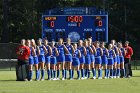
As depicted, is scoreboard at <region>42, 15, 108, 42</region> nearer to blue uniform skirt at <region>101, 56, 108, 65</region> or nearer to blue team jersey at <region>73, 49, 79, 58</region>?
blue uniform skirt at <region>101, 56, 108, 65</region>

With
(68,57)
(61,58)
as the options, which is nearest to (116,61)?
(68,57)

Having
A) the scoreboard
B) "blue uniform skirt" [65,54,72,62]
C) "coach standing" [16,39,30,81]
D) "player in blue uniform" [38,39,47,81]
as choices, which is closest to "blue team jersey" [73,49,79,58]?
"blue uniform skirt" [65,54,72,62]

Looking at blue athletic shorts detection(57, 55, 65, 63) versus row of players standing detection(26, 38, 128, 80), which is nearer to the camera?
row of players standing detection(26, 38, 128, 80)

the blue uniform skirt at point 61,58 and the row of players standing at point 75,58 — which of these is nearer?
the row of players standing at point 75,58

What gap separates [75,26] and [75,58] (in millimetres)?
8267

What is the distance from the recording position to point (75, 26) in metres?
34.5

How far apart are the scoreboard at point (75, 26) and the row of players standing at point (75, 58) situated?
5586 millimetres

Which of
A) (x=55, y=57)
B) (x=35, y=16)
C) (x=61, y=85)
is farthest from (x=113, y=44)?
(x=35, y=16)

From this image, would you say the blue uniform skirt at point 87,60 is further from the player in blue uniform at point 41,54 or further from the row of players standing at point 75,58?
the player in blue uniform at point 41,54

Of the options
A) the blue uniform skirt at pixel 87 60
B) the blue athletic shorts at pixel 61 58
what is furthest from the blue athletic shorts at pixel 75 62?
the blue athletic shorts at pixel 61 58

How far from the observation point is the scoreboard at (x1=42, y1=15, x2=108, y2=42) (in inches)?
1346

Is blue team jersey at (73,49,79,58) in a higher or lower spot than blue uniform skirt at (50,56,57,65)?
higher

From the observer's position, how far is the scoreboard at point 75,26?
34188 millimetres

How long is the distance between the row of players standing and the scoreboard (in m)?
5.59
